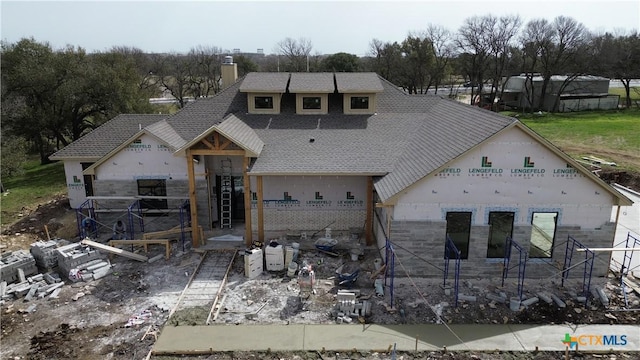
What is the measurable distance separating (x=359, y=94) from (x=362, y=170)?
621 cm

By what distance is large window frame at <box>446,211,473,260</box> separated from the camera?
15281 mm

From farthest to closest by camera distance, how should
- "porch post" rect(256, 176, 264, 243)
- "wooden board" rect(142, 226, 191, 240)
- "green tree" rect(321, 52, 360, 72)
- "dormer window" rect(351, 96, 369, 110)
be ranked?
"green tree" rect(321, 52, 360, 72), "dormer window" rect(351, 96, 369, 110), "wooden board" rect(142, 226, 191, 240), "porch post" rect(256, 176, 264, 243)

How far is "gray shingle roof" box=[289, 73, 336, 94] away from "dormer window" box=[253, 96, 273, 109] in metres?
1.31

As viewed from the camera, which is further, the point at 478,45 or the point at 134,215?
the point at 478,45

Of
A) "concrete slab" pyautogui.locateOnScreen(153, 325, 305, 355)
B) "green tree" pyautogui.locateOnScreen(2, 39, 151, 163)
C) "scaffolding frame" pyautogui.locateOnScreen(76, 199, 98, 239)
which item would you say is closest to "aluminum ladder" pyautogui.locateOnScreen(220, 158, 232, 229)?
"scaffolding frame" pyautogui.locateOnScreen(76, 199, 98, 239)

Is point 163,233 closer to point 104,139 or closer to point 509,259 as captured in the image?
point 104,139

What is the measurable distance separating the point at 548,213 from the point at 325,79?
1282 cm

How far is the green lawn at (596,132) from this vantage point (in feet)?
111

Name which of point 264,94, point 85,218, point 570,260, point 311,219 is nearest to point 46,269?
point 85,218

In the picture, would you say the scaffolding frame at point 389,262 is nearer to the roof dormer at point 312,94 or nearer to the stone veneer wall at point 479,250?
the stone veneer wall at point 479,250

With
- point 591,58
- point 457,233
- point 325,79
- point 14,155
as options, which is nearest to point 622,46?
point 591,58

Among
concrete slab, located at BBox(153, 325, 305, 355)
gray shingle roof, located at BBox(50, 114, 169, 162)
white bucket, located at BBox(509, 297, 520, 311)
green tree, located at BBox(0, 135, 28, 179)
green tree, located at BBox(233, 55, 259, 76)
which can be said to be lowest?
concrete slab, located at BBox(153, 325, 305, 355)

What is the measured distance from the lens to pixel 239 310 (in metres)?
14.0

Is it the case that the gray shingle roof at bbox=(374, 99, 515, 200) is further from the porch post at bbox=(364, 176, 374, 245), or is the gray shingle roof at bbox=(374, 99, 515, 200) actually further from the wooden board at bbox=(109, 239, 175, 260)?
the wooden board at bbox=(109, 239, 175, 260)
